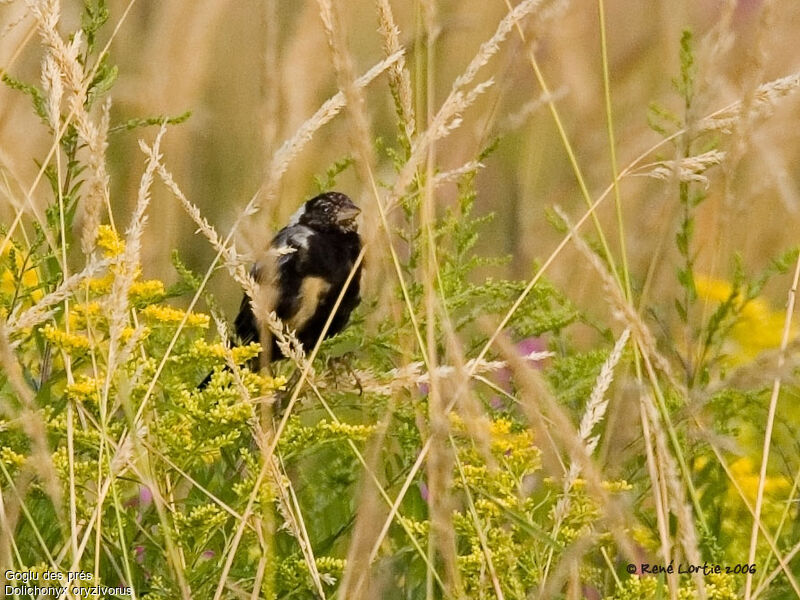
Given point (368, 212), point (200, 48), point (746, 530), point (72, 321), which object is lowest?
point (746, 530)

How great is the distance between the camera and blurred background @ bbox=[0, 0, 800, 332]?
216 cm

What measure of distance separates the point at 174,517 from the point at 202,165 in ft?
4.95

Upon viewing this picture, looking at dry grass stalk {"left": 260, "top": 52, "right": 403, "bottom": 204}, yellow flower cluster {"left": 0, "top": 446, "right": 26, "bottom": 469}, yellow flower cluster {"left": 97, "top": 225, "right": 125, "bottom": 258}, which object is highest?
dry grass stalk {"left": 260, "top": 52, "right": 403, "bottom": 204}

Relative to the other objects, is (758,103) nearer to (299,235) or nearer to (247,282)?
(247,282)

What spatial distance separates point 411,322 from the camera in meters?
1.22

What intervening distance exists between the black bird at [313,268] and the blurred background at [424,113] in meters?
0.09

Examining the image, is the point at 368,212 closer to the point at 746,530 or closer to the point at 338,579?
the point at 338,579

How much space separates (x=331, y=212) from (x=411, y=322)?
133 cm

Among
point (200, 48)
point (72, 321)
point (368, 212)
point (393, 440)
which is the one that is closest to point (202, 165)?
point (200, 48)

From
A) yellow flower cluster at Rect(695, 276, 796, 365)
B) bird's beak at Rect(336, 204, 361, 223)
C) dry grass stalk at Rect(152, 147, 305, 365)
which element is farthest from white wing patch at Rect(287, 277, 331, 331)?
dry grass stalk at Rect(152, 147, 305, 365)

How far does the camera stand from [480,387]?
1939mm

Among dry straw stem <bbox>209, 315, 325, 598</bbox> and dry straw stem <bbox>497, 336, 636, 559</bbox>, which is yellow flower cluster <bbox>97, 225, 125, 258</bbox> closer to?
dry straw stem <bbox>209, 315, 325, 598</bbox>

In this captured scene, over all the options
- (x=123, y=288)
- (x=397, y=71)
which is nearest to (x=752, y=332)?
(x=397, y=71)

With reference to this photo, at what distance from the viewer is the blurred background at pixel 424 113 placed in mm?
2160
